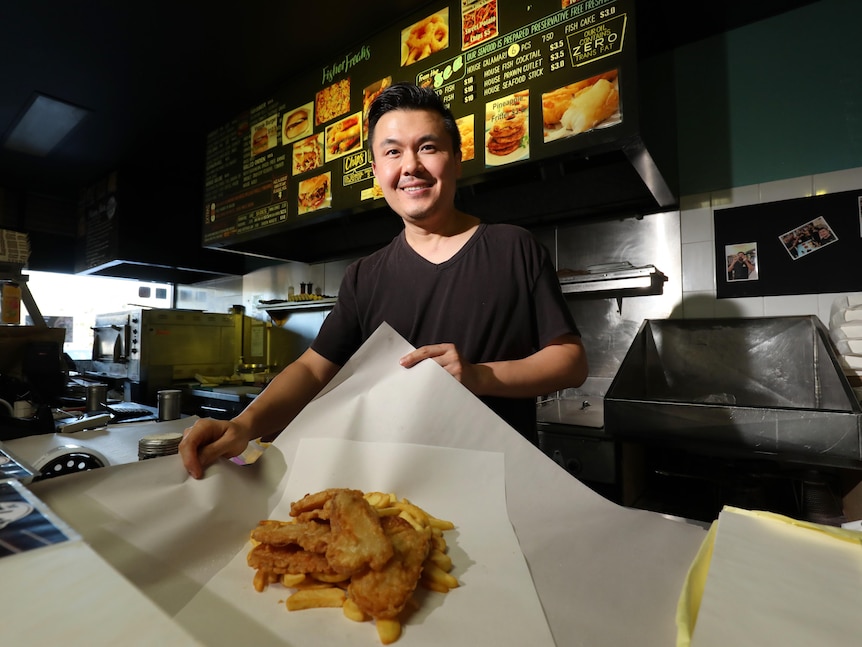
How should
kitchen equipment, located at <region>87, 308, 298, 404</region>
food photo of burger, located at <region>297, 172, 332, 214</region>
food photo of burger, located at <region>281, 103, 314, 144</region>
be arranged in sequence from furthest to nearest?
kitchen equipment, located at <region>87, 308, 298, 404</region> → food photo of burger, located at <region>281, 103, 314, 144</region> → food photo of burger, located at <region>297, 172, 332, 214</region>

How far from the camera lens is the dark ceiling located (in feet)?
8.21

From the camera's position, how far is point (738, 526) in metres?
0.62

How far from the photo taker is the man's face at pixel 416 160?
1188 mm

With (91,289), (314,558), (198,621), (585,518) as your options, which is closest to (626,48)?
(585,518)

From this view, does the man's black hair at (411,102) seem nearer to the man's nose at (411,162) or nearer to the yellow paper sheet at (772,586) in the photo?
the man's nose at (411,162)

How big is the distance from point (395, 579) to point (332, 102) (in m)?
3.16

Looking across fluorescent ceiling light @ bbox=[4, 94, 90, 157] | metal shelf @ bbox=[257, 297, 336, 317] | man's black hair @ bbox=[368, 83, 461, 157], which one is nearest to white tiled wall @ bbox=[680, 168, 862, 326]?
man's black hair @ bbox=[368, 83, 461, 157]

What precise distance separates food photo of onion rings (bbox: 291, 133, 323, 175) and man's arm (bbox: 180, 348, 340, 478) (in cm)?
228

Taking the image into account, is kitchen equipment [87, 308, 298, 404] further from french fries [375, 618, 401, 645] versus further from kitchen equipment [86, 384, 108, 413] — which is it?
french fries [375, 618, 401, 645]

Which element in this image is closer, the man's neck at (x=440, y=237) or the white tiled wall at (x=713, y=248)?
the man's neck at (x=440, y=237)

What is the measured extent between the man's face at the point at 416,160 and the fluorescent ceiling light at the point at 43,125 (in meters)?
3.71

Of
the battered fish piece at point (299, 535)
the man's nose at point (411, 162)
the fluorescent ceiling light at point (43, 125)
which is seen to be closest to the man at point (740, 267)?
the man's nose at point (411, 162)

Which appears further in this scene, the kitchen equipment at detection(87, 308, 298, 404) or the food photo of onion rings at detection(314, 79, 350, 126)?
the kitchen equipment at detection(87, 308, 298, 404)

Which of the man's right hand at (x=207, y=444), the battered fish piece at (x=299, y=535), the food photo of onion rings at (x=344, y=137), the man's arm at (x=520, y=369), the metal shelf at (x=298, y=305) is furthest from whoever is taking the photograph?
the metal shelf at (x=298, y=305)
